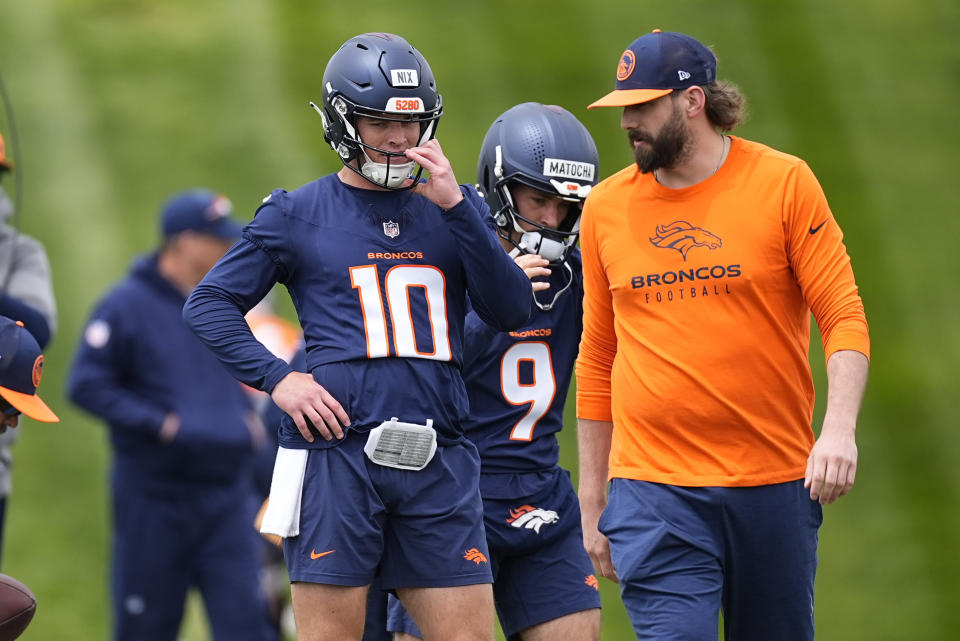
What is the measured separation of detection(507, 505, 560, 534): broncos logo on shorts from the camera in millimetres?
5031

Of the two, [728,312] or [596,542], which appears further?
[596,542]

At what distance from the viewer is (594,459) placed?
4898 millimetres

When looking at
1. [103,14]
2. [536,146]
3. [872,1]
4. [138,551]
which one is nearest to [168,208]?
[138,551]

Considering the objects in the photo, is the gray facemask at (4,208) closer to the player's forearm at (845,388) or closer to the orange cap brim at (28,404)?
the orange cap brim at (28,404)

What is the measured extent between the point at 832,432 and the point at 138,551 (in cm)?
418

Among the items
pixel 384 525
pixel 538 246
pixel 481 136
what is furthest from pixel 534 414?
pixel 481 136

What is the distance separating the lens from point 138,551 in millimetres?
7254

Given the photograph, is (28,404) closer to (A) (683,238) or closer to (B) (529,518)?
(B) (529,518)

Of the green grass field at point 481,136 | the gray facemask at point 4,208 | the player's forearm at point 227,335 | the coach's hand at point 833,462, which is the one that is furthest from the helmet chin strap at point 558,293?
the green grass field at point 481,136

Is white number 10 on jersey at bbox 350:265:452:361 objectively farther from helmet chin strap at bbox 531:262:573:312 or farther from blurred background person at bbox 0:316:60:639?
blurred background person at bbox 0:316:60:639

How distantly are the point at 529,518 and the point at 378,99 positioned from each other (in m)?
1.55

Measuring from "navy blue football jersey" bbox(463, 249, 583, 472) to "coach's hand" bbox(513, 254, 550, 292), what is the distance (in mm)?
173

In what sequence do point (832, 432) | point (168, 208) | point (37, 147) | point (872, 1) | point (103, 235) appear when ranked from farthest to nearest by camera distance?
point (872, 1) < point (37, 147) < point (103, 235) < point (168, 208) < point (832, 432)

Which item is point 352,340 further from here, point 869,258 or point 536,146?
point 869,258
